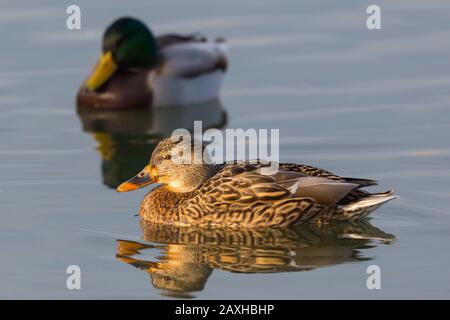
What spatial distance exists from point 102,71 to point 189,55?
1468 mm

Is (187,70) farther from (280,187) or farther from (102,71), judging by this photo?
(280,187)

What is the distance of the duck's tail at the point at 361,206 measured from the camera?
10.8 metres

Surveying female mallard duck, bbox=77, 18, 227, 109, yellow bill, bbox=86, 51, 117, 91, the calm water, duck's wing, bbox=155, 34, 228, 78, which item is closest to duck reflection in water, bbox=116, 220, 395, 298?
the calm water

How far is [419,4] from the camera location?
19141mm

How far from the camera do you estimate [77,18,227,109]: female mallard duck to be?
17.0 metres

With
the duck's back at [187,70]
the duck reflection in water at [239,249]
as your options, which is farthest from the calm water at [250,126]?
the duck's back at [187,70]

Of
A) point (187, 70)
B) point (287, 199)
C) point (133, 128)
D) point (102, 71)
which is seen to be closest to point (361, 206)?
point (287, 199)

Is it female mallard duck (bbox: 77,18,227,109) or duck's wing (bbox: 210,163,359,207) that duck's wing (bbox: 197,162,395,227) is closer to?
duck's wing (bbox: 210,163,359,207)

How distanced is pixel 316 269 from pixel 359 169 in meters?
3.15

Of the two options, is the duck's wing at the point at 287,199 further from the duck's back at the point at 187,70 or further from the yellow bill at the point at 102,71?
the duck's back at the point at 187,70

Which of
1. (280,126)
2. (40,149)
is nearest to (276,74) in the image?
(280,126)

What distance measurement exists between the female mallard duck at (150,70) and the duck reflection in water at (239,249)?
5945 mm

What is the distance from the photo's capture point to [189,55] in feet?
58.6

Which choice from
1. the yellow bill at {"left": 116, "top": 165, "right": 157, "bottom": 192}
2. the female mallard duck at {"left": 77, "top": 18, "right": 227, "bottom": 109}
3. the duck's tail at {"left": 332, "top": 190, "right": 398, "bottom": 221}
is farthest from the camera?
the female mallard duck at {"left": 77, "top": 18, "right": 227, "bottom": 109}
